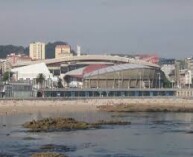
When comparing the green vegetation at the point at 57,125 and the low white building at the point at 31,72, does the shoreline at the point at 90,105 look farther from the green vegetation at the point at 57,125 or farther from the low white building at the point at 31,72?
the low white building at the point at 31,72

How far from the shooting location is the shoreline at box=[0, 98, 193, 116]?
73.2m

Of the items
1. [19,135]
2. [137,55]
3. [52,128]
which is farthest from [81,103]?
[137,55]

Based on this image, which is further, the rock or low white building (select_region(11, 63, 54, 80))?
low white building (select_region(11, 63, 54, 80))

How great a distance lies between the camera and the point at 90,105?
79.1 m

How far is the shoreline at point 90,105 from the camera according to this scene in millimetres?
73250

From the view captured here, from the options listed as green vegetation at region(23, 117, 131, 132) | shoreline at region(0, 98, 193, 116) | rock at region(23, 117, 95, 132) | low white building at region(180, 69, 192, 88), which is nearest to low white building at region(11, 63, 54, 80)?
low white building at region(180, 69, 192, 88)

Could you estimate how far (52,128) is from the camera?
4584cm

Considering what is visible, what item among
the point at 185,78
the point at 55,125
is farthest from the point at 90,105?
the point at 185,78

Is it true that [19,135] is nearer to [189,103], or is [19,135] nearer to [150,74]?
[189,103]

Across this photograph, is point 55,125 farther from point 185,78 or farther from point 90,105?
point 185,78

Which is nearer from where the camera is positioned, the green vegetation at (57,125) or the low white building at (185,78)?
the green vegetation at (57,125)

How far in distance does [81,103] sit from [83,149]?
4668cm

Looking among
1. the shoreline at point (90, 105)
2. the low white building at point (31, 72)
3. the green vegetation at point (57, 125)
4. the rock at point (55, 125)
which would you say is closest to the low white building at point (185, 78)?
the low white building at point (31, 72)

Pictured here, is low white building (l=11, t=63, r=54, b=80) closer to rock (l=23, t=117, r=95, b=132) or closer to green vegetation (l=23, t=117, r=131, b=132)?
green vegetation (l=23, t=117, r=131, b=132)
